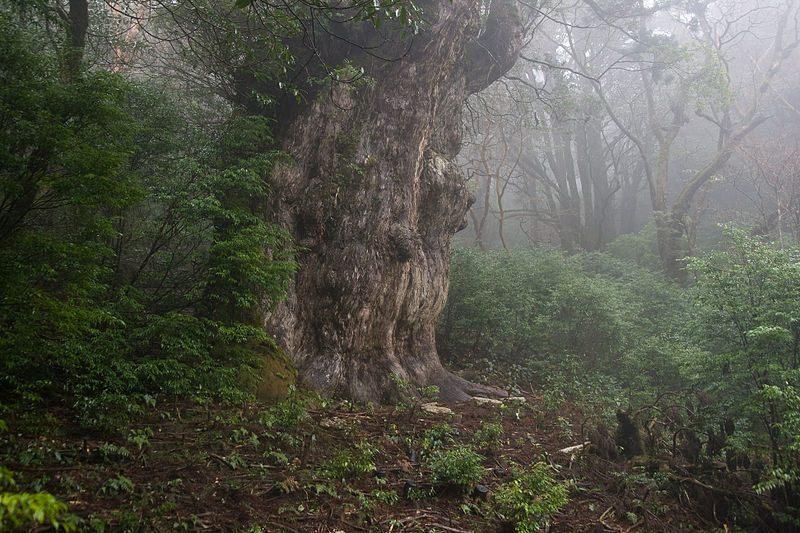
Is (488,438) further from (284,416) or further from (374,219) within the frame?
(374,219)

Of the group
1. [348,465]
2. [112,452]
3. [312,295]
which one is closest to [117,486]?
[112,452]

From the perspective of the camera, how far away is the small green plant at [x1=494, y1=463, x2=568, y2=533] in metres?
3.88

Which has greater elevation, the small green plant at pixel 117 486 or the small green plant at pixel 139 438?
the small green plant at pixel 139 438

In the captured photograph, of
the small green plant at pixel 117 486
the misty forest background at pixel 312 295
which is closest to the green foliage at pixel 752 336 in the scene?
the misty forest background at pixel 312 295

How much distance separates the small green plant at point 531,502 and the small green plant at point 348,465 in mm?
1111

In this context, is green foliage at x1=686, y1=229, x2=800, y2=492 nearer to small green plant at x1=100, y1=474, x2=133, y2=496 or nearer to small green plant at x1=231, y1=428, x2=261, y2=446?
small green plant at x1=231, y1=428, x2=261, y2=446

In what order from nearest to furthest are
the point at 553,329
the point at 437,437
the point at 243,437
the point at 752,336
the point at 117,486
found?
the point at 117,486, the point at 243,437, the point at 437,437, the point at 752,336, the point at 553,329

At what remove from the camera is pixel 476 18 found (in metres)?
8.88

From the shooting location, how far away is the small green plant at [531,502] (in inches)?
153

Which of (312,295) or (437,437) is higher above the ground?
(312,295)

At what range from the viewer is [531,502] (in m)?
4.13

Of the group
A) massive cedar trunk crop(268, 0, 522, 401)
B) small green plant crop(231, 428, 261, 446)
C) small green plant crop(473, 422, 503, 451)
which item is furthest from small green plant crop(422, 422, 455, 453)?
small green plant crop(231, 428, 261, 446)

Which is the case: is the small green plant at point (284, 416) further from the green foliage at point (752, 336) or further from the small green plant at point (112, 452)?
the green foliage at point (752, 336)

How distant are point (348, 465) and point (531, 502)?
1.49 metres
